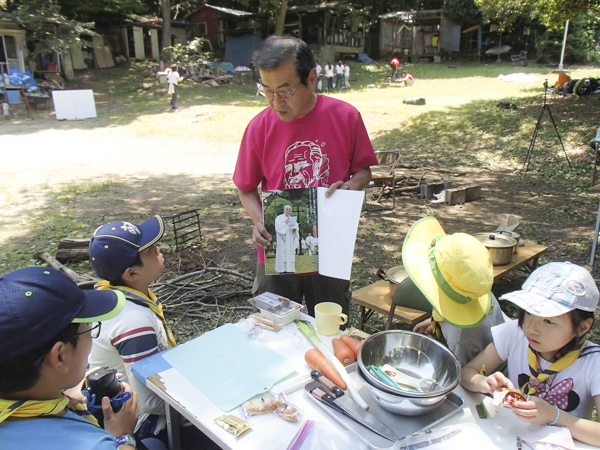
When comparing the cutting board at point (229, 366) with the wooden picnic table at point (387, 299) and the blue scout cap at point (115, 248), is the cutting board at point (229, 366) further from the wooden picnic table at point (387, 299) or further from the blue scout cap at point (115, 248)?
the wooden picnic table at point (387, 299)

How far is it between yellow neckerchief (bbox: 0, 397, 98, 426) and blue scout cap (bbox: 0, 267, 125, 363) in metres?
0.14

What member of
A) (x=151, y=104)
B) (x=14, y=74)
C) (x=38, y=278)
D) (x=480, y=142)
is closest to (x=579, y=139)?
(x=480, y=142)

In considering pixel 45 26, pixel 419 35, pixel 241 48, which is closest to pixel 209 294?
pixel 45 26

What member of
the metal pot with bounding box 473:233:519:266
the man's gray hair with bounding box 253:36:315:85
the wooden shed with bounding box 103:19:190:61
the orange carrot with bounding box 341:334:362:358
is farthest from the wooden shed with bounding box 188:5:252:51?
the orange carrot with bounding box 341:334:362:358

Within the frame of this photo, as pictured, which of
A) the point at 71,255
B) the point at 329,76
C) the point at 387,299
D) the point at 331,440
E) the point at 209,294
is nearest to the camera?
the point at 331,440

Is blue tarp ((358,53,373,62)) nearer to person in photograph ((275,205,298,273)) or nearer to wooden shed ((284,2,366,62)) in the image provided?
wooden shed ((284,2,366,62))

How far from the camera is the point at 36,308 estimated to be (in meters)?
1.17

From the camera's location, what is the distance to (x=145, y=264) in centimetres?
211

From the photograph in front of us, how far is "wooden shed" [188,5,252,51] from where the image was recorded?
30.2 metres

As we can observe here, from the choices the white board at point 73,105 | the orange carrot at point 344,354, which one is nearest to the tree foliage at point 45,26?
the white board at point 73,105

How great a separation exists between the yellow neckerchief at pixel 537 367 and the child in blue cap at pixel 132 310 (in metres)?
1.59

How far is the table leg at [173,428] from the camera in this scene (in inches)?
70.3

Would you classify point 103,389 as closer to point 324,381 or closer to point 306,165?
point 324,381

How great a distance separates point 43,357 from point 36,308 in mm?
158
